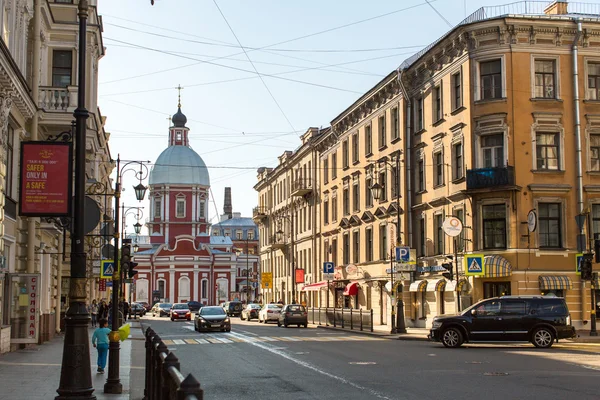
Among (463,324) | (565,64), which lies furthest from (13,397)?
(565,64)

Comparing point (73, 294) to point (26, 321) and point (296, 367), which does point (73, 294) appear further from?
point (26, 321)

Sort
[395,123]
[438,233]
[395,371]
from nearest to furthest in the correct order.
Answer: [395,371] → [438,233] → [395,123]

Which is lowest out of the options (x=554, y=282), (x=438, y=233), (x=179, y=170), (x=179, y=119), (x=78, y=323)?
(x=78, y=323)

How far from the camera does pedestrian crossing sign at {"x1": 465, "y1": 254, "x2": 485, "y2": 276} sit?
3356cm

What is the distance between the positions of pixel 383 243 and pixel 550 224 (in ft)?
43.0

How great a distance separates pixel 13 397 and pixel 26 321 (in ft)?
36.0

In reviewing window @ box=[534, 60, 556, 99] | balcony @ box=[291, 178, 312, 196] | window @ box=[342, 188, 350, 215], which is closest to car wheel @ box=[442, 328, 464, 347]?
window @ box=[534, 60, 556, 99]

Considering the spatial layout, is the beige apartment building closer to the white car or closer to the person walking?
the white car

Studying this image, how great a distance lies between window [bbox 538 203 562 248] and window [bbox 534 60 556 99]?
17.2 ft

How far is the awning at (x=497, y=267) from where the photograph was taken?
35031 mm

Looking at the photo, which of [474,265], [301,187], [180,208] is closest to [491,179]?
[474,265]

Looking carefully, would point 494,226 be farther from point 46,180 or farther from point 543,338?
point 46,180

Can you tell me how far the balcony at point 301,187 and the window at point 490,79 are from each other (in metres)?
28.9

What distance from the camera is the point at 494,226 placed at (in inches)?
1430
